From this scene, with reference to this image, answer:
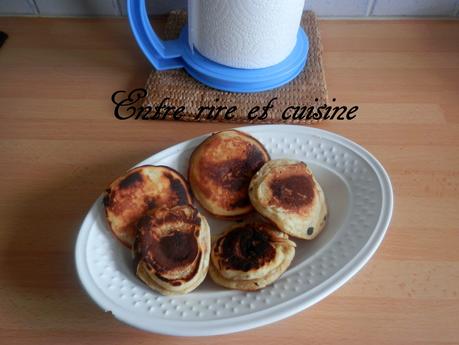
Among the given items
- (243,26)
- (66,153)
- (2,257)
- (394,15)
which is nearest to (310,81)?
(243,26)

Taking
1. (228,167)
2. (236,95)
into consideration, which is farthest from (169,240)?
(236,95)

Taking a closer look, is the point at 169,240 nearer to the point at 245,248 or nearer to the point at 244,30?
the point at 245,248

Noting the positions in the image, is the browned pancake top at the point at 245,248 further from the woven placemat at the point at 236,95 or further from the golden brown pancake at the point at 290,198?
the woven placemat at the point at 236,95

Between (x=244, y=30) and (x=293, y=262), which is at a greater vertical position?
(x=244, y=30)

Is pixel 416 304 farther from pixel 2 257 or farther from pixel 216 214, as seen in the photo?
pixel 2 257

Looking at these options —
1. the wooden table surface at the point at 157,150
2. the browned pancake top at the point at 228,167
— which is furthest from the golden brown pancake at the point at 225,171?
the wooden table surface at the point at 157,150
